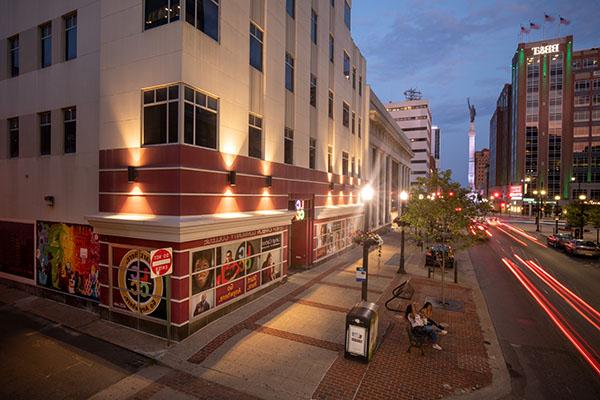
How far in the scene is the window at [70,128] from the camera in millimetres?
12516

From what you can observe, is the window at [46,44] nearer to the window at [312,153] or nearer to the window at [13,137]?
the window at [13,137]

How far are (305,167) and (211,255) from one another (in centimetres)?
950

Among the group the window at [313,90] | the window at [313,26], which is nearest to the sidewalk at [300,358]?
the window at [313,90]

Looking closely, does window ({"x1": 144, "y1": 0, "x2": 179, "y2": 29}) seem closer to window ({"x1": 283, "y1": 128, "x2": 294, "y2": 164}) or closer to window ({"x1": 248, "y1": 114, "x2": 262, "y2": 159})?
window ({"x1": 248, "y1": 114, "x2": 262, "y2": 159})

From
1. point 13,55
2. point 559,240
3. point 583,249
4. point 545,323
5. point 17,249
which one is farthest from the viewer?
point 559,240

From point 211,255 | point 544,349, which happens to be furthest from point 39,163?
point 544,349

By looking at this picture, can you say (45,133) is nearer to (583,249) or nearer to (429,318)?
(429,318)

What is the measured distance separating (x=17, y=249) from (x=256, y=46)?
1449 centimetres

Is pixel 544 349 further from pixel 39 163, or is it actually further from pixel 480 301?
pixel 39 163

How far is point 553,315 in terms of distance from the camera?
12367mm

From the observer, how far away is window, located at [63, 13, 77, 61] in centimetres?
1247

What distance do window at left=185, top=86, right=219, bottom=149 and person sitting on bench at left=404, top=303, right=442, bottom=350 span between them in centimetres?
864

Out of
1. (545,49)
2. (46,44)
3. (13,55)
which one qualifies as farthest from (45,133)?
(545,49)

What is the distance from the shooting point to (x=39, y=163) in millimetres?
13461
